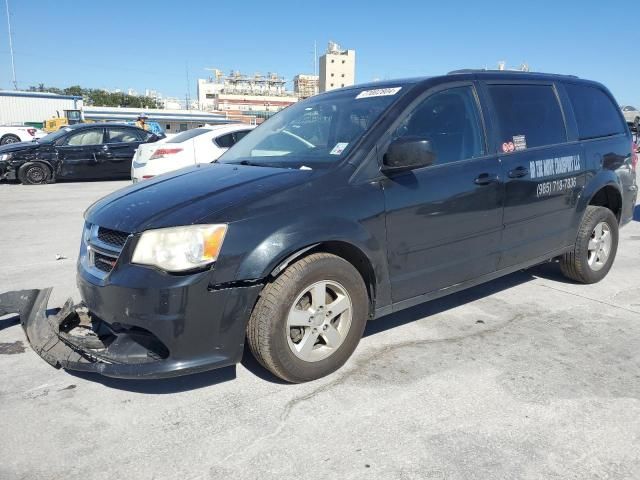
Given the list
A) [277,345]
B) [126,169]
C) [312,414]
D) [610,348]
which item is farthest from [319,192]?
[126,169]

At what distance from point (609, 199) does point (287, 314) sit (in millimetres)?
3860

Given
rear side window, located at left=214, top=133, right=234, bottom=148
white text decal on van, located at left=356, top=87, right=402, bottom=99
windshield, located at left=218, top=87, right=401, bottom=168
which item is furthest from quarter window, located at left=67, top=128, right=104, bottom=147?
white text decal on van, located at left=356, top=87, right=402, bottom=99

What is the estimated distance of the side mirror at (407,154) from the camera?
10.2ft

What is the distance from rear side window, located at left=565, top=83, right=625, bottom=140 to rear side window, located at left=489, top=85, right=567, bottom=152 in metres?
0.30

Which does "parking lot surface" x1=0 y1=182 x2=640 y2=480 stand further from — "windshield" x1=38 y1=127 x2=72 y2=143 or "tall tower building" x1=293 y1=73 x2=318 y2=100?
"tall tower building" x1=293 y1=73 x2=318 y2=100

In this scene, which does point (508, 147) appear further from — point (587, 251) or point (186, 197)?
point (186, 197)

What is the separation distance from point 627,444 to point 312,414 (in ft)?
5.05

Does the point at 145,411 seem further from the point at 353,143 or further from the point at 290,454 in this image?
the point at 353,143

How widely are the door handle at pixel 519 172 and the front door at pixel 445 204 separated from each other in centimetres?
17

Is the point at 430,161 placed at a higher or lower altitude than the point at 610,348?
higher

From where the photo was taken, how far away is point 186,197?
2.96 metres

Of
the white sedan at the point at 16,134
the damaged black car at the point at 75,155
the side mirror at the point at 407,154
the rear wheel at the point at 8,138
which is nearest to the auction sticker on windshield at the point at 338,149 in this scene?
the side mirror at the point at 407,154

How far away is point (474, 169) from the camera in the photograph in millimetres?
3686

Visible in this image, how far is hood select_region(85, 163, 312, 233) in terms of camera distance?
108 inches
